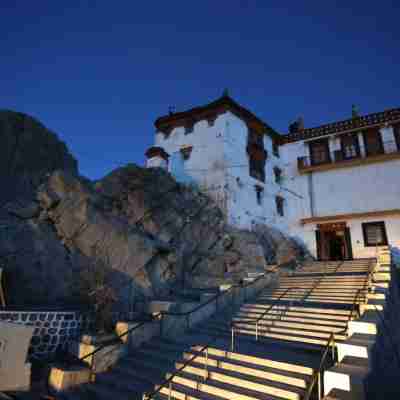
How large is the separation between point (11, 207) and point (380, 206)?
2452 cm

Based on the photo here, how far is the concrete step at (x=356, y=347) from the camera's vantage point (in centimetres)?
526

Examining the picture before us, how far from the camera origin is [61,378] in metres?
6.96

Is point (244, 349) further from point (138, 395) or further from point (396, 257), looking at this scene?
point (396, 257)

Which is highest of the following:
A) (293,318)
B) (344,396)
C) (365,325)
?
(365,325)

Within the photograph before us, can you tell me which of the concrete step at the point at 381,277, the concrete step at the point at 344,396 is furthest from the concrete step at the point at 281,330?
the concrete step at the point at 381,277

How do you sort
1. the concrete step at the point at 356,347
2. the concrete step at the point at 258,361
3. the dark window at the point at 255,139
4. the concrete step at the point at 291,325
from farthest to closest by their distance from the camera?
the dark window at the point at 255,139, the concrete step at the point at 291,325, the concrete step at the point at 258,361, the concrete step at the point at 356,347

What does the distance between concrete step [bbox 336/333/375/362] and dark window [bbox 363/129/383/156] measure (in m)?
20.6

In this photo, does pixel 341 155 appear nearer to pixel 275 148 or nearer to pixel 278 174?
pixel 278 174

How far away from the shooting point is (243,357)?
22.3 ft

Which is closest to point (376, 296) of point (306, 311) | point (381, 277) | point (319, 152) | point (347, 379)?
point (306, 311)

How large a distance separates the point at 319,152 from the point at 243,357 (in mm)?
21787

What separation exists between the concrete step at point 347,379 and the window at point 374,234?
62.1 feet

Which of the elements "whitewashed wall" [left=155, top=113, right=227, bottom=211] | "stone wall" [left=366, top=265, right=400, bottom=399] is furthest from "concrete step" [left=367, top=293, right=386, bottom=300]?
"whitewashed wall" [left=155, top=113, right=227, bottom=211]

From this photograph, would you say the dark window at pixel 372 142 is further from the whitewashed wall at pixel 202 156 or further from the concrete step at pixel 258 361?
the concrete step at pixel 258 361
